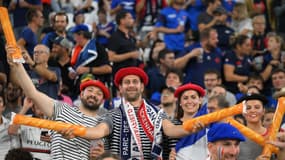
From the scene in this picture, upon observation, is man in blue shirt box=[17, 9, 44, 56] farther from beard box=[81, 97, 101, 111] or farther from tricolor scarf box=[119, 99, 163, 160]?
tricolor scarf box=[119, 99, 163, 160]

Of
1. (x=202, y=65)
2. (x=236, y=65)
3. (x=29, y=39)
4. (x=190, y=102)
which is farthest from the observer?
(x=236, y=65)

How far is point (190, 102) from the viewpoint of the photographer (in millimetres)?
11711

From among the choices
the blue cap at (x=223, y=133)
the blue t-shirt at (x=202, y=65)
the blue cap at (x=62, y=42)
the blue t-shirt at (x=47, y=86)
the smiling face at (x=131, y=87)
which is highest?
the blue cap at (x=62, y=42)

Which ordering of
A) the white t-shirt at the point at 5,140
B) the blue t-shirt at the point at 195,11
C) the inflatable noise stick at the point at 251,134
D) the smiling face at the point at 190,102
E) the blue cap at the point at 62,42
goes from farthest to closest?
the blue t-shirt at the point at 195,11 < the blue cap at the point at 62,42 < the white t-shirt at the point at 5,140 < the smiling face at the point at 190,102 < the inflatable noise stick at the point at 251,134

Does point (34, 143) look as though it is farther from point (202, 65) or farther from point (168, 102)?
point (202, 65)

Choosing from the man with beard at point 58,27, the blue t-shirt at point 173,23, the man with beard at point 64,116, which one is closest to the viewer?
the man with beard at point 64,116

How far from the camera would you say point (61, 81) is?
15328 mm

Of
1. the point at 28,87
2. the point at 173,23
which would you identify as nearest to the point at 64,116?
the point at 28,87

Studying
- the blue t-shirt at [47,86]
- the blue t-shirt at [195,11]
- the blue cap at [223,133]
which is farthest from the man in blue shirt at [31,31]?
the blue cap at [223,133]

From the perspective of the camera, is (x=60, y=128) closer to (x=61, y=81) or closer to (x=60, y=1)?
(x=61, y=81)

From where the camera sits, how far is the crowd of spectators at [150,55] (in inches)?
511

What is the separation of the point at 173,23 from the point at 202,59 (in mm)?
2556

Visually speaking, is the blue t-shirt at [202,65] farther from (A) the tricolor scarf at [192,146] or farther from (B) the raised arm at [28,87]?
(B) the raised arm at [28,87]

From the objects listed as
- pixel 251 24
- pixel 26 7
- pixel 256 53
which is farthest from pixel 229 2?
pixel 26 7
